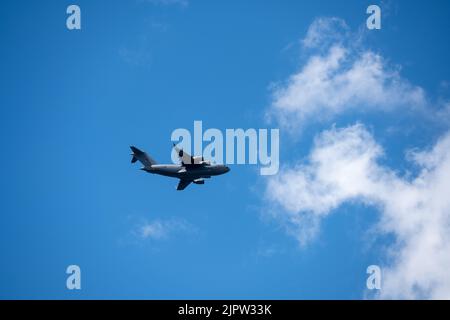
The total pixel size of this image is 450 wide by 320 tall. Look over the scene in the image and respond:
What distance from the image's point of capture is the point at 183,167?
8700 cm

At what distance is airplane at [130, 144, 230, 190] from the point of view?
86.3m

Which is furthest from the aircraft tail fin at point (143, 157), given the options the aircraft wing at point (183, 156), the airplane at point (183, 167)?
the aircraft wing at point (183, 156)

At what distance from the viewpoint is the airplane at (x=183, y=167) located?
86312 mm

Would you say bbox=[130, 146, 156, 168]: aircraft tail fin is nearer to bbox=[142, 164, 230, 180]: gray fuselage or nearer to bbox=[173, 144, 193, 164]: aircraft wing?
bbox=[142, 164, 230, 180]: gray fuselage

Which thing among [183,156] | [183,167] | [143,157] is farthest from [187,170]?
[143,157]

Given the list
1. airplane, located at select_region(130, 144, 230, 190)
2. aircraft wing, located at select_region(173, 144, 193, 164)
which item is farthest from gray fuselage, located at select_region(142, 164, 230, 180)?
aircraft wing, located at select_region(173, 144, 193, 164)

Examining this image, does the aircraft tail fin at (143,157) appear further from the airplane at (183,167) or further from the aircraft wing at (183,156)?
the aircraft wing at (183,156)

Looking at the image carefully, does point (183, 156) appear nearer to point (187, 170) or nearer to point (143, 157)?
point (187, 170)
